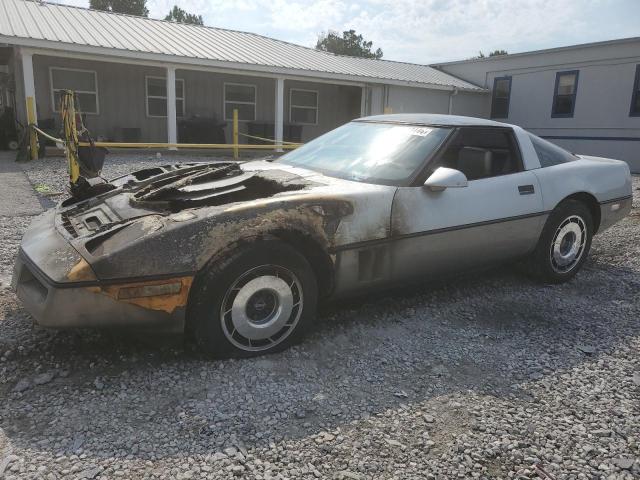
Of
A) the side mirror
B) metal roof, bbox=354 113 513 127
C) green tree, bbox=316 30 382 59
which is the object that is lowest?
the side mirror

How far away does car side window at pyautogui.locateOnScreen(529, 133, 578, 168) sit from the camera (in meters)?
4.34

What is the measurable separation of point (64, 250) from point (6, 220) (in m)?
3.96

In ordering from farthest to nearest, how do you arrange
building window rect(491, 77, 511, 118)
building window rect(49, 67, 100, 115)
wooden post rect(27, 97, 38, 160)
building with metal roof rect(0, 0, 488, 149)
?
1. building window rect(491, 77, 511, 118)
2. building window rect(49, 67, 100, 115)
3. building with metal roof rect(0, 0, 488, 149)
4. wooden post rect(27, 97, 38, 160)

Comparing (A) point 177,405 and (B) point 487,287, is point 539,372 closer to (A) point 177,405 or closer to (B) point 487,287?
(B) point 487,287

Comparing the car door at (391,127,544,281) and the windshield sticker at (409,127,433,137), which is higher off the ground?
the windshield sticker at (409,127,433,137)

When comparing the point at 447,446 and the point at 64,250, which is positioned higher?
the point at 64,250

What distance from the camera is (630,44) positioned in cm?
1579

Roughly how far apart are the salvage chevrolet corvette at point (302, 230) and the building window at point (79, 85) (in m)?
13.0

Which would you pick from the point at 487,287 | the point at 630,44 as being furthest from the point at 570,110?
the point at 487,287

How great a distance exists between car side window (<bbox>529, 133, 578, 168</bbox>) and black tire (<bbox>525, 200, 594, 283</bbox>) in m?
0.37

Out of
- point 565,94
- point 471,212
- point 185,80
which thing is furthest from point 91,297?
point 565,94

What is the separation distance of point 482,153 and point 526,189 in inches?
19.7

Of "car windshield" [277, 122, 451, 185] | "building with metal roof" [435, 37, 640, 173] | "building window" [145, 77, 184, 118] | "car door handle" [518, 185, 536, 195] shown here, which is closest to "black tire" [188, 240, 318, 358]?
"car windshield" [277, 122, 451, 185]

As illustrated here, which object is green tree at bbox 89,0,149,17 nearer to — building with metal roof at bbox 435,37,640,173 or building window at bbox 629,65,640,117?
building with metal roof at bbox 435,37,640,173
